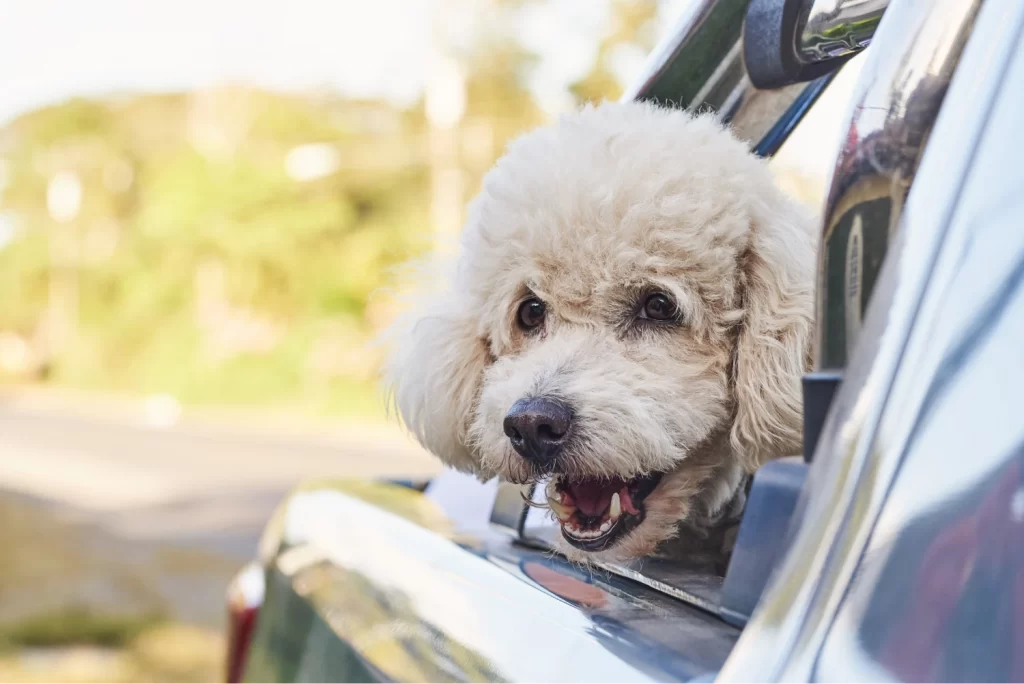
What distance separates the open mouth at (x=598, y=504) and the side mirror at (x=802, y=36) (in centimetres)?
76

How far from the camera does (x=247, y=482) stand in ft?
45.6

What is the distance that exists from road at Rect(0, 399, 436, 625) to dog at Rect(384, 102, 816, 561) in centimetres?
472

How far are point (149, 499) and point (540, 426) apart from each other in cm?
1102

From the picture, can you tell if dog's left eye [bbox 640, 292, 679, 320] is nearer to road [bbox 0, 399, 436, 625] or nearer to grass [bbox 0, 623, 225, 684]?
grass [bbox 0, 623, 225, 684]

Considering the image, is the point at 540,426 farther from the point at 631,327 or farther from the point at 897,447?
the point at 897,447

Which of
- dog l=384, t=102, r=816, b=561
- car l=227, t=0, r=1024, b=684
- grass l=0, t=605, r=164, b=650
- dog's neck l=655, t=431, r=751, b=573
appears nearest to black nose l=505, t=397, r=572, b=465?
dog l=384, t=102, r=816, b=561

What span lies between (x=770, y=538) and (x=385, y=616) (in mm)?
755

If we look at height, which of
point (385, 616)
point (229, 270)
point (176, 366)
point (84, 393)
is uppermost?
point (385, 616)

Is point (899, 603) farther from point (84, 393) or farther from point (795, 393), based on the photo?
point (84, 393)

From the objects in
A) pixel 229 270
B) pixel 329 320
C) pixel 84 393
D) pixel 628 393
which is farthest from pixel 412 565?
pixel 84 393

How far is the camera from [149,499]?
11922mm

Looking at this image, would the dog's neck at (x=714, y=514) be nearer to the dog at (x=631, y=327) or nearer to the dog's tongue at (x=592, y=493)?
the dog at (x=631, y=327)

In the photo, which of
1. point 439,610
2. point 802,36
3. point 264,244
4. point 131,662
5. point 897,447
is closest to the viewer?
point 897,447

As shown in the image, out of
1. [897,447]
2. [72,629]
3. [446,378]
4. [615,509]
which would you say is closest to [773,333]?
[615,509]
